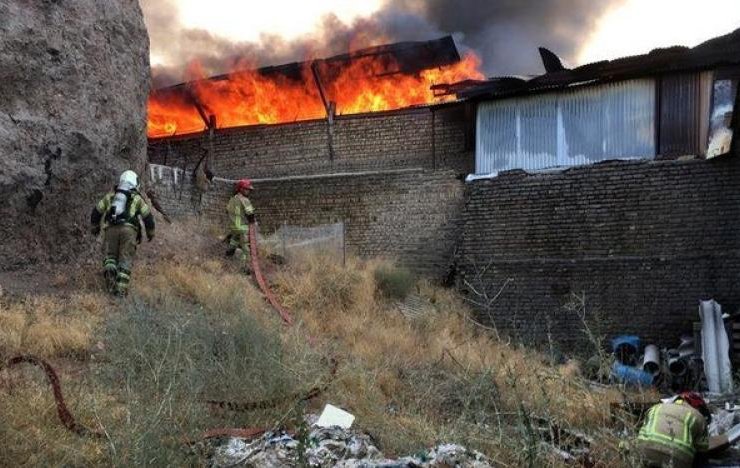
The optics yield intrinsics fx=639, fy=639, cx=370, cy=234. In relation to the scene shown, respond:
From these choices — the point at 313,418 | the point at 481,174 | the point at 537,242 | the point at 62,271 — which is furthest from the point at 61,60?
the point at 537,242

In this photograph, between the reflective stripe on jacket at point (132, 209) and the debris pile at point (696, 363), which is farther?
the debris pile at point (696, 363)

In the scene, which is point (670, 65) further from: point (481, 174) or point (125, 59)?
point (125, 59)

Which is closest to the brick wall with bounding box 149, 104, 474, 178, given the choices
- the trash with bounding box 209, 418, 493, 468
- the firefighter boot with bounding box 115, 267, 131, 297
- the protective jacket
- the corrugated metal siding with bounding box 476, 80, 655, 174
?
the corrugated metal siding with bounding box 476, 80, 655, 174

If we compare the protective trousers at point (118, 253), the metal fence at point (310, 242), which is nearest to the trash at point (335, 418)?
the protective trousers at point (118, 253)

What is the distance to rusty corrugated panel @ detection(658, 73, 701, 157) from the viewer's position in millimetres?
11414

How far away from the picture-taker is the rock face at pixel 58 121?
8.52 meters

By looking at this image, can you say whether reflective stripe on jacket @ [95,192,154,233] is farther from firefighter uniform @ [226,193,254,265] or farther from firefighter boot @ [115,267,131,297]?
firefighter uniform @ [226,193,254,265]

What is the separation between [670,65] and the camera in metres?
11.6

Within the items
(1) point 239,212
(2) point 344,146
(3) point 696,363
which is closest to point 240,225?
(1) point 239,212

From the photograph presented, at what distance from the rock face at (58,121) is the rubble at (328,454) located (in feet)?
18.6

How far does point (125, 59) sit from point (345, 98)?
31.1 feet

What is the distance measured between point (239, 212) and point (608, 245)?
664 centimetres

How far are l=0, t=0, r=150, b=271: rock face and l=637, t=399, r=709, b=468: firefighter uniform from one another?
7.77 metres

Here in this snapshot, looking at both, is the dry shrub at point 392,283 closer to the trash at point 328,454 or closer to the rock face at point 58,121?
the rock face at point 58,121
